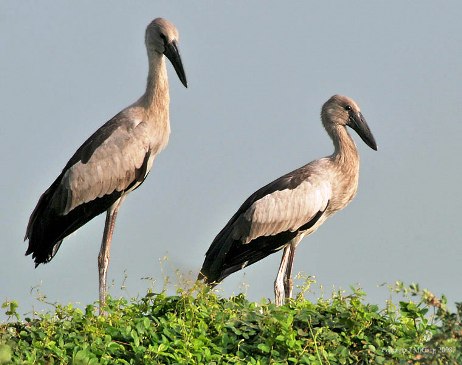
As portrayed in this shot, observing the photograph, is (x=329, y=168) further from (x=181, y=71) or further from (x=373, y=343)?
(x=373, y=343)

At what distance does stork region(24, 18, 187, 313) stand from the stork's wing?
1.31 meters

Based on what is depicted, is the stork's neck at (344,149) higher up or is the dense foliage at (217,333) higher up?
the stork's neck at (344,149)

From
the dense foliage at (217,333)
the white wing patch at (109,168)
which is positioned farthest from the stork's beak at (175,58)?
the dense foliage at (217,333)

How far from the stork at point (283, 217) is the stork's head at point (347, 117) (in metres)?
0.56

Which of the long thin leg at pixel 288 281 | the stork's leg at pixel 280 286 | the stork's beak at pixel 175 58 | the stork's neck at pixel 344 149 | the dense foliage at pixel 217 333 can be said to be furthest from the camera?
the stork's neck at pixel 344 149

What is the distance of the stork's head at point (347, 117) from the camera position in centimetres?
1366

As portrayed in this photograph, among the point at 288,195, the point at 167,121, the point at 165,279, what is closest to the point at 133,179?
the point at 167,121

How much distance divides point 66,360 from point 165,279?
1.40m

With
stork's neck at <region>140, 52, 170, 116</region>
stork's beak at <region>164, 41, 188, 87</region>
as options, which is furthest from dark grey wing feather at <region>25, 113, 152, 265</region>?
stork's beak at <region>164, 41, 188, 87</region>

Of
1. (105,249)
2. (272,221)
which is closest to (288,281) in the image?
(272,221)

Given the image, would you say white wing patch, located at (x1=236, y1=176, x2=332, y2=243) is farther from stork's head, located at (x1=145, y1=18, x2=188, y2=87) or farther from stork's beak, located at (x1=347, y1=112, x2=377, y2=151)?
stork's head, located at (x1=145, y1=18, x2=188, y2=87)

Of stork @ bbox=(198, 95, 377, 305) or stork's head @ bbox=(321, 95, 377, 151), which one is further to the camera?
stork's head @ bbox=(321, 95, 377, 151)

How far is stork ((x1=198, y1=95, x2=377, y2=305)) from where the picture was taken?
1238cm

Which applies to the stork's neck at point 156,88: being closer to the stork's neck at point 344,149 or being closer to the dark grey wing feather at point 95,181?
the dark grey wing feather at point 95,181
